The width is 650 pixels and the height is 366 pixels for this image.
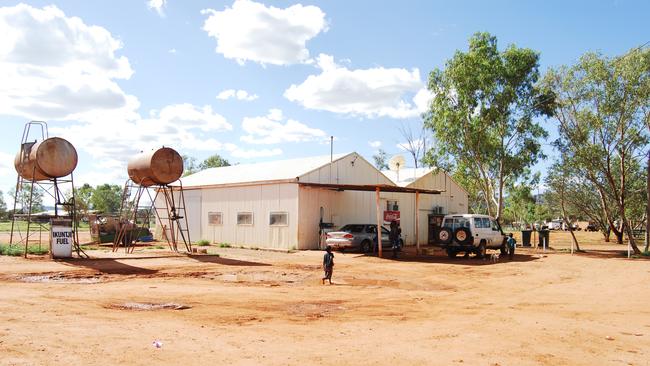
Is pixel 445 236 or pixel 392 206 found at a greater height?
pixel 392 206

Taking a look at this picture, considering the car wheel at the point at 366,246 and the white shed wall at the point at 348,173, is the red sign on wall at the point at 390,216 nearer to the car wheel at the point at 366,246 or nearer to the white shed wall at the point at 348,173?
the car wheel at the point at 366,246

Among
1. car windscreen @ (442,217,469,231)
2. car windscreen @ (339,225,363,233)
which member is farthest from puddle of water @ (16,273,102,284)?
car windscreen @ (442,217,469,231)

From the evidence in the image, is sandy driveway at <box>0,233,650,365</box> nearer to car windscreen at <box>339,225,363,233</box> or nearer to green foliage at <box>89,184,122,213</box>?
car windscreen at <box>339,225,363,233</box>

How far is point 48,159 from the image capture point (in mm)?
21609

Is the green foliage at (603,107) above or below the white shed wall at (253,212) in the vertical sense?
above

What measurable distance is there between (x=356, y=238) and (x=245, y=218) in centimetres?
711

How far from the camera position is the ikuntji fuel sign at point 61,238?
2025 centimetres

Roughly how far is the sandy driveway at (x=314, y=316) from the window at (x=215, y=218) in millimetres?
12730

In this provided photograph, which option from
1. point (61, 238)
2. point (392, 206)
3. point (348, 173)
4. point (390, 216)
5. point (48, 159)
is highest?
point (348, 173)

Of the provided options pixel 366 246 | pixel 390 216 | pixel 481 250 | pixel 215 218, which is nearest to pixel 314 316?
pixel 481 250

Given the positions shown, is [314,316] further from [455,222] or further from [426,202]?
[426,202]

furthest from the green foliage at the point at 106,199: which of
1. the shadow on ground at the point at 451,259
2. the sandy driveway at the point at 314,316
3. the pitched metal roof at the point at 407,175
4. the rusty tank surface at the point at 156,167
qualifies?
the sandy driveway at the point at 314,316

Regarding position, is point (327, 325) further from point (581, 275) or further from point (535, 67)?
point (535, 67)

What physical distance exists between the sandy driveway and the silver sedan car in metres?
6.51
